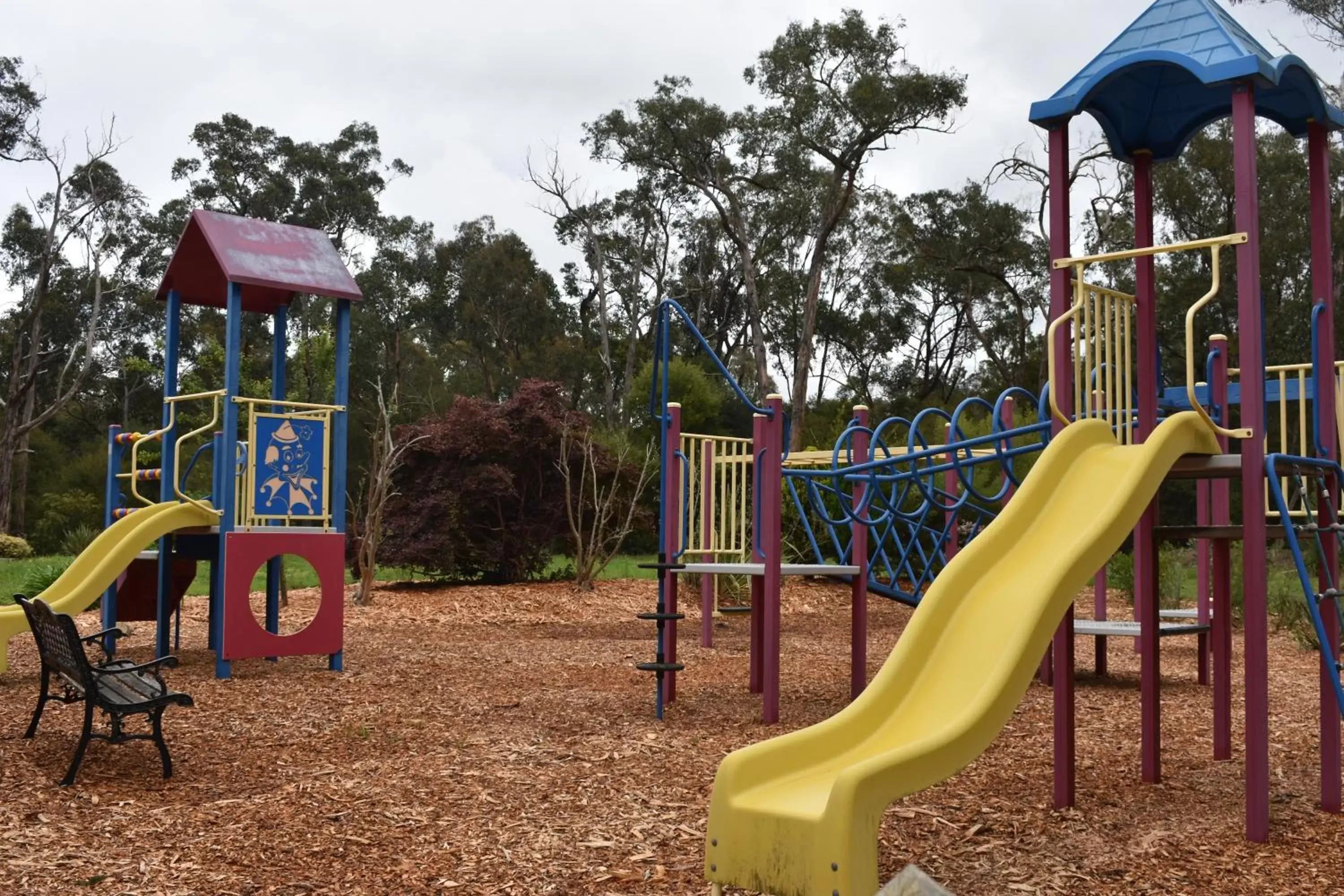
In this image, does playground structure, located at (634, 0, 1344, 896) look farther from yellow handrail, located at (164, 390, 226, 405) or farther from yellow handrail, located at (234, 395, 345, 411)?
yellow handrail, located at (164, 390, 226, 405)

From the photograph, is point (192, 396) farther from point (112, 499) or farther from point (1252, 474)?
point (1252, 474)

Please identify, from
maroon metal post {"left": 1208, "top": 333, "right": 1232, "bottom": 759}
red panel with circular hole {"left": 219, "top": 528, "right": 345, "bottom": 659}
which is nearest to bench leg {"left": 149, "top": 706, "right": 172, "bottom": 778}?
red panel with circular hole {"left": 219, "top": 528, "right": 345, "bottom": 659}

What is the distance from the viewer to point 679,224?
3491cm

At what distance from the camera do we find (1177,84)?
541 centimetres

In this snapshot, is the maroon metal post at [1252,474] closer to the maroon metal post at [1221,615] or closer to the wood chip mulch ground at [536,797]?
the wood chip mulch ground at [536,797]

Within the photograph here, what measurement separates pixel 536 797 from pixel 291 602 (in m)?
9.65

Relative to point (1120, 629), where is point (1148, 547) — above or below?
above

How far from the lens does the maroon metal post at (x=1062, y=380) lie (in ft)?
16.1

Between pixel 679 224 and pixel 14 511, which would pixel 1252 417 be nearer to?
pixel 679 224

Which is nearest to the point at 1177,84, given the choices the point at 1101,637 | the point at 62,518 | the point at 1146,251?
the point at 1146,251

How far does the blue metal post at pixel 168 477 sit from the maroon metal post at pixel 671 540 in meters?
3.81

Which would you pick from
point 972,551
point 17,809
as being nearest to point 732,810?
point 972,551

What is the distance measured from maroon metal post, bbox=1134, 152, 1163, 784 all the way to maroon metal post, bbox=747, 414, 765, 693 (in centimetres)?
234

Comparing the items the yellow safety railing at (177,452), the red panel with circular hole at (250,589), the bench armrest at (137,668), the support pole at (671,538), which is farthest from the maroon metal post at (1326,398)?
the yellow safety railing at (177,452)
